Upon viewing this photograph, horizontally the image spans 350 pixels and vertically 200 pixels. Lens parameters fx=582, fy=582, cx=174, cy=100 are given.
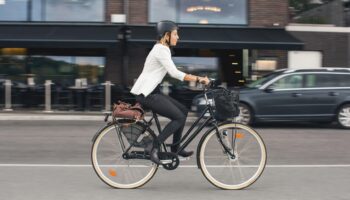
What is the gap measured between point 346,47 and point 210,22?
17.4ft

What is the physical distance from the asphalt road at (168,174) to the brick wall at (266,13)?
10018mm

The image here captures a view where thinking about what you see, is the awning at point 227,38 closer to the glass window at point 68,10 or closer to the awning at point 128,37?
the awning at point 128,37

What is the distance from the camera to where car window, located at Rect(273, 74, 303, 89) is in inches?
560

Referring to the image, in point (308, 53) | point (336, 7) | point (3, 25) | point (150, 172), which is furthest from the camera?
point (336, 7)

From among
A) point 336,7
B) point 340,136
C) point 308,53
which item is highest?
point 336,7

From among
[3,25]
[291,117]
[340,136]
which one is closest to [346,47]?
[291,117]

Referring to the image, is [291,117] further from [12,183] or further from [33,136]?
[12,183]

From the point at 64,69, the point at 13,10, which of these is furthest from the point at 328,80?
the point at 13,10

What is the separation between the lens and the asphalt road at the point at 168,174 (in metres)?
6.00

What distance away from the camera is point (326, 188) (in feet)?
20.9

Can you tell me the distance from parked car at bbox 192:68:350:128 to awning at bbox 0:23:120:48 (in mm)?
5667

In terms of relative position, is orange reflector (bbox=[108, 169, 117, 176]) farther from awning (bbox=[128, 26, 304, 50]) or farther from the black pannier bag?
awning (bbox=[128, 26, 304, 50])

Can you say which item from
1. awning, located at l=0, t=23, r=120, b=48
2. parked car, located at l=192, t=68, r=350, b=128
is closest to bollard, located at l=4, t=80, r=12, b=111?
awning, located at l=0, t=23, r=120, b=48

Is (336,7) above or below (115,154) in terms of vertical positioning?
above
